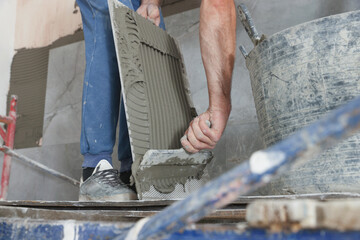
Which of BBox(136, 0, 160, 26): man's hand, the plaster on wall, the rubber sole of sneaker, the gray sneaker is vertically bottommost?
the rubber sole of sneaker

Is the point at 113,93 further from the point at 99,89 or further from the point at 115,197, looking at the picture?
the point at 115,197

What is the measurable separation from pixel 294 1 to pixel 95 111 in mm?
1462

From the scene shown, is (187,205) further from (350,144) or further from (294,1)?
(294,1)

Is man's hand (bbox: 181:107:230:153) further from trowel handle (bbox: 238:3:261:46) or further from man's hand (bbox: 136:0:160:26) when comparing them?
man's hand (bbox: 136:0:160:26)

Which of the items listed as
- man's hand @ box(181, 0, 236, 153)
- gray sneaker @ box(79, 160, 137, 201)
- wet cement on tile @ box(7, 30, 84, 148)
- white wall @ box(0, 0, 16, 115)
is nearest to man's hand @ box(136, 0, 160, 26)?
man's hand @ box(181, 0, 236, 153)

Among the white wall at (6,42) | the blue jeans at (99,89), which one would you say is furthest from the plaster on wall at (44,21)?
the blue jeans at (99,89)

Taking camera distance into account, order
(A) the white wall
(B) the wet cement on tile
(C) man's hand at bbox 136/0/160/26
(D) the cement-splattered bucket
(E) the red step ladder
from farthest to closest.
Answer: (A) the white wall, (B) the wet cement on tile, (E) the red step ladder, (C) man's hand at bbox 136/0/160/26, (D) the cement-splattered bucket

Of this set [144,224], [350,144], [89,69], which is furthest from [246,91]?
[144,224]

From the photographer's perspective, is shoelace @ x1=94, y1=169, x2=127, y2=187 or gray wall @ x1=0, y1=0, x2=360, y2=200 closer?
shoelace @ x1=94, y1=169, x2=127, y2=187

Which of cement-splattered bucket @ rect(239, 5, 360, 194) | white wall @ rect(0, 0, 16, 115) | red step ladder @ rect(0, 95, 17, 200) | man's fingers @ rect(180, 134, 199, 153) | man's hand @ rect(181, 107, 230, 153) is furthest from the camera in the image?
white wall @ rect(0, 0, 16, 115)

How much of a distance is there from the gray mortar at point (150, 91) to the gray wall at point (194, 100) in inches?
23.4

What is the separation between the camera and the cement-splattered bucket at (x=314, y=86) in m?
1.08

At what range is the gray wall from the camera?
7.29 ft

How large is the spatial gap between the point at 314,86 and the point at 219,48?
36cm
